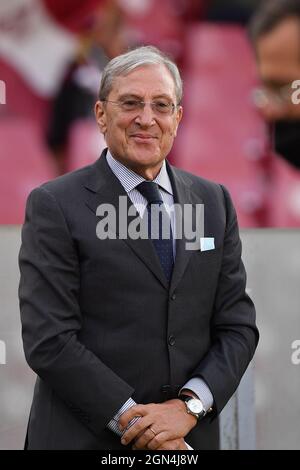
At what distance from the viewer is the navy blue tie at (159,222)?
6.02ft

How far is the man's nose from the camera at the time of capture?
5.87 ft

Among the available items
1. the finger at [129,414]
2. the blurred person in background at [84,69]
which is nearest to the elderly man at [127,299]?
the finger at [129,414]

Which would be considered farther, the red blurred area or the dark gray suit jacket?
the red blurred area

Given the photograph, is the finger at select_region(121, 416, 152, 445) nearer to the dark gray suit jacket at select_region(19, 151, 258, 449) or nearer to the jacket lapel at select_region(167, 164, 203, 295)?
the dark gray suit jacket at select_region(19, 151, 258, 449)

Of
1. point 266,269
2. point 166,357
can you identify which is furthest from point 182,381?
point 266,269

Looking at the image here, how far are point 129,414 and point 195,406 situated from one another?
175mm

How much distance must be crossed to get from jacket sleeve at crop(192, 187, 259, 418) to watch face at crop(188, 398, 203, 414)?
5 centimetres

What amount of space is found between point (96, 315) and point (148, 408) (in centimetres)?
24

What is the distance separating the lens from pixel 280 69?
118 inches

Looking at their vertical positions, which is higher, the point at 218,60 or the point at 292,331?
the point at 218,60

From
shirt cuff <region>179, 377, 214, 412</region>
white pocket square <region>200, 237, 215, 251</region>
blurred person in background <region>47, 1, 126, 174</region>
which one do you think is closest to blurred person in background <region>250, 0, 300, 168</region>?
blurred person in background <region>47, 1, 126, 174</region>

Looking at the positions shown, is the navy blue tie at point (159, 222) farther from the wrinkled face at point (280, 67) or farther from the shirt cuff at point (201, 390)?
the wrinkled face at point (280, 67)

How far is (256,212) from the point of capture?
3.01 meters
